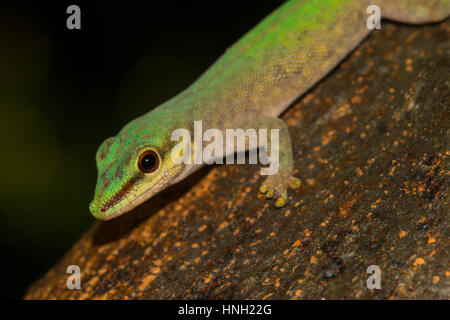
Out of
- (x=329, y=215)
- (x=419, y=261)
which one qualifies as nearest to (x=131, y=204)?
(x=329, y=215)

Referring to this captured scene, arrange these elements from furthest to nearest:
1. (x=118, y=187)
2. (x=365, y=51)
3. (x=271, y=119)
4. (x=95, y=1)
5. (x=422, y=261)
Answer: (x=95, y=1), (x=365, y=51), (x=271, y=119), (x=118, y=187), (x=422, y=261)

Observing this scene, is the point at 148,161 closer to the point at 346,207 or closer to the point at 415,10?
the point at 346,207

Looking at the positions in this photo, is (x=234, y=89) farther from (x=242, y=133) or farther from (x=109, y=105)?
(x=109, y=105)

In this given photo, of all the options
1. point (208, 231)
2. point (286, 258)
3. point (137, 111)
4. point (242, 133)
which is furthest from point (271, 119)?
point (137, 111)

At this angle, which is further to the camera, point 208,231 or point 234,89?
point 234,89

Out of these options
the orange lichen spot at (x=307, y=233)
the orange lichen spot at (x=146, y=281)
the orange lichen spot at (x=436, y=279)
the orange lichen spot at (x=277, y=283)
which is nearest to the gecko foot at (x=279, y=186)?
the orange lichen spot at (x=307, y=233)

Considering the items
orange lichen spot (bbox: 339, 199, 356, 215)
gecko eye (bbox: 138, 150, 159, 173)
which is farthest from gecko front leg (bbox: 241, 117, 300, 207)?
gecko eye (bbox: 138, 150, 159, 173)

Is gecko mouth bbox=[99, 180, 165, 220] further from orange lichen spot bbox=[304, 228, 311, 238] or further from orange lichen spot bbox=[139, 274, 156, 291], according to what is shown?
orange lichen spot bbox=[304, 228, 311, 238]
